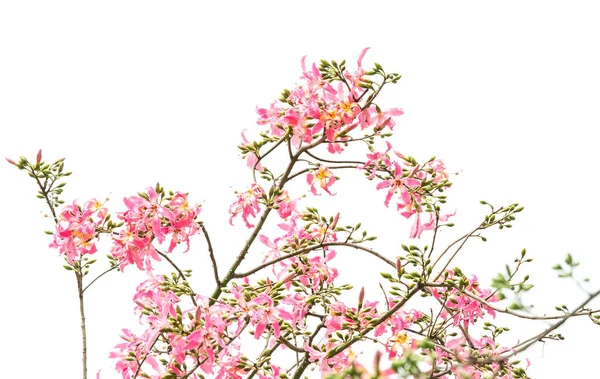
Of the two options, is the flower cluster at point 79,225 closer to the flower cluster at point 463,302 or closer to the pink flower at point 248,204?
the pink flower at point 248,204

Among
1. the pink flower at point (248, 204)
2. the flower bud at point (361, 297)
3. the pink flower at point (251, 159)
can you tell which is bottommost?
the flower bud at point (361, 297)

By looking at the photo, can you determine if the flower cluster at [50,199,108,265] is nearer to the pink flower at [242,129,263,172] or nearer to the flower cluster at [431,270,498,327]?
the pink flower at [242,129,263,172]

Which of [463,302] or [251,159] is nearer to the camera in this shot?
[463,302]

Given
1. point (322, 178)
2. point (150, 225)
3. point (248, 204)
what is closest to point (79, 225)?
point (150, 225)

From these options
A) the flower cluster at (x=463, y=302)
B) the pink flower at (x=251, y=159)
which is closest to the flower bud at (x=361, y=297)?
the flower cluster at (x=463, y=302)

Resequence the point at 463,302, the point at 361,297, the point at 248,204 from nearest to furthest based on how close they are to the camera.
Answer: the point at 361,297
the point at 463,302
the point at 248,204

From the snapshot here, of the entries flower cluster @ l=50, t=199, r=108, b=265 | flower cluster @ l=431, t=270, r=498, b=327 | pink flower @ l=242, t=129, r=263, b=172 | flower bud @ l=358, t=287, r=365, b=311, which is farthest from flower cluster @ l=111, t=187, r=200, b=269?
flower cluster @ l=431, t=270, r=498, b=327

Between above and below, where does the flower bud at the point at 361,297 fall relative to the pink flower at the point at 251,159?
below

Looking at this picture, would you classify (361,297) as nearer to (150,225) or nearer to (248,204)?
(248,204)

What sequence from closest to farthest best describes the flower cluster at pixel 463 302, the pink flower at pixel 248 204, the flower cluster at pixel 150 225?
the flower cluster at pixel 150 225 → the flower cluster at pixel 463 302 → the pink flower at pixel 248 204

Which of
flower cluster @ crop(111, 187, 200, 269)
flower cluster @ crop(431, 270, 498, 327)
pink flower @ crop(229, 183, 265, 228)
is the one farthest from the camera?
pink flower @ crop(229, 183, 265, 228)

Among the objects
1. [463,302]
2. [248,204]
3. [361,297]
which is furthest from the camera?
[248,204]

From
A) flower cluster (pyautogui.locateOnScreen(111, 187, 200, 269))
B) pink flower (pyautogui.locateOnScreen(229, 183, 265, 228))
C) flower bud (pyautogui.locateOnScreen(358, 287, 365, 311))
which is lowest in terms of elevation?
flower bud (pyautogui.locateOnScreen(358, 287, 365, 311))

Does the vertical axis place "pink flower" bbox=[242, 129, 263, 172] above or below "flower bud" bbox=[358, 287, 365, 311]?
above
